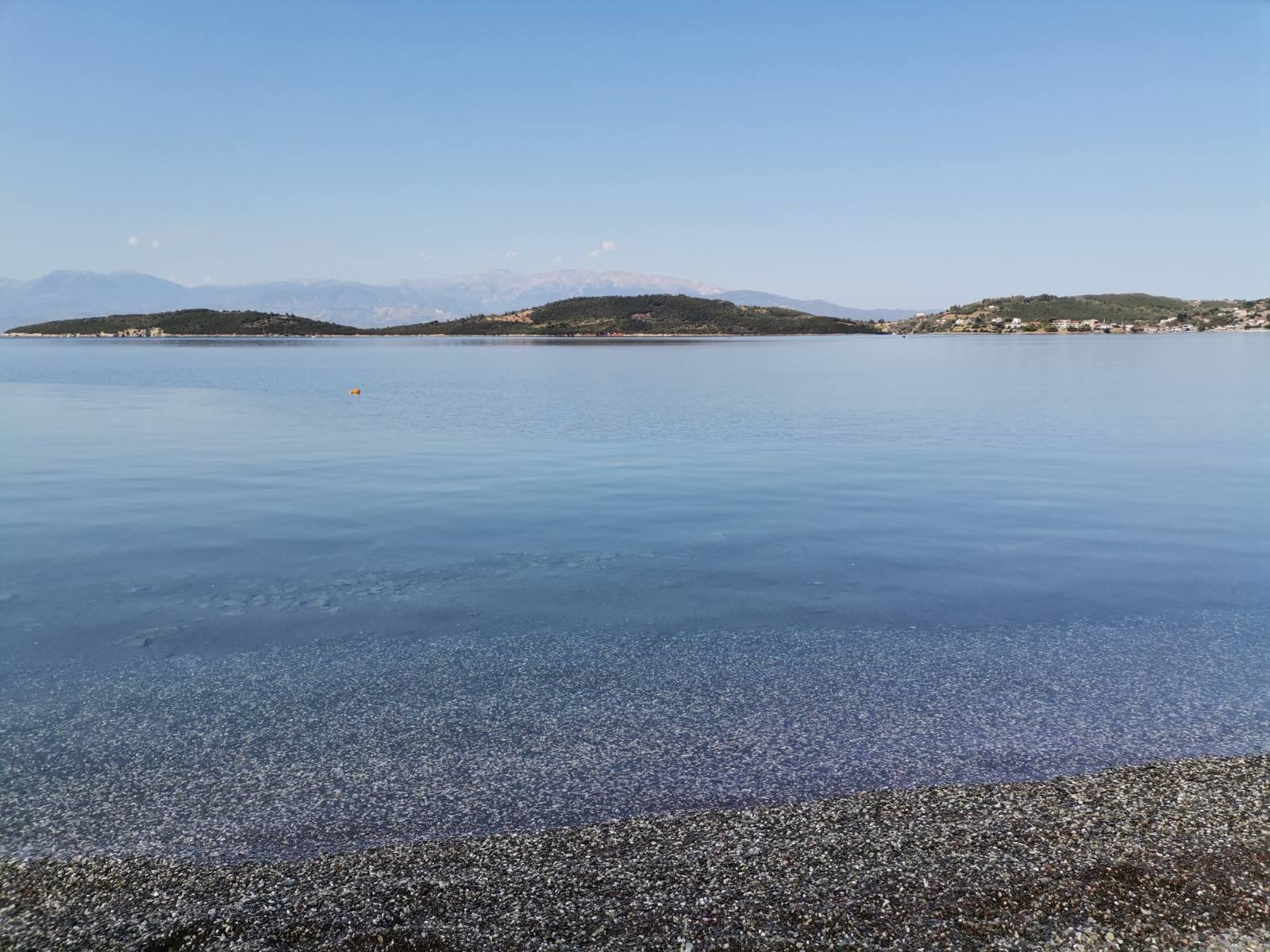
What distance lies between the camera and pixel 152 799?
888 centimetres

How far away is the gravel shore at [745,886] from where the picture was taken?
6.59 m

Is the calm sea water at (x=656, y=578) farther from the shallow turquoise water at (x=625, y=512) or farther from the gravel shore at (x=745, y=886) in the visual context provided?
the gravel shore at (x=745, y=886)

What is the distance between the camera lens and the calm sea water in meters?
10.8

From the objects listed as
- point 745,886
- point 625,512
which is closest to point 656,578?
point 625,512

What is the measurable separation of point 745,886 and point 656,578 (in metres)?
9.91

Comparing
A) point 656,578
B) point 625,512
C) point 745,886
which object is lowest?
point 745,886

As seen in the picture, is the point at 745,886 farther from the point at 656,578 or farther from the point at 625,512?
the point at 625,512

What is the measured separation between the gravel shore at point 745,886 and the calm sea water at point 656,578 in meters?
0.74

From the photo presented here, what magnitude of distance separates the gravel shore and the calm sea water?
74 centimetres

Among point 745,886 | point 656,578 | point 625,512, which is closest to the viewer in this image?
point 745,886

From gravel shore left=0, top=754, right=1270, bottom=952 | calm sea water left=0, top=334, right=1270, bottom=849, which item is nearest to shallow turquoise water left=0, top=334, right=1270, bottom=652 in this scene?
calm sea water left=0, top=334, right=1270, bottom=849

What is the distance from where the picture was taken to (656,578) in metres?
17.0

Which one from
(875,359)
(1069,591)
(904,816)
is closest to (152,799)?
(904,816)

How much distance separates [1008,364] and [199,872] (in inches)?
4304
